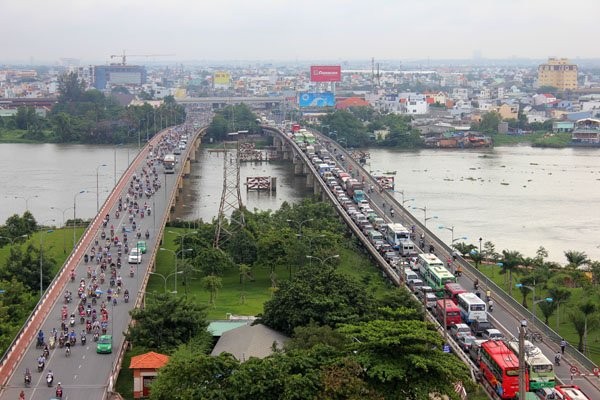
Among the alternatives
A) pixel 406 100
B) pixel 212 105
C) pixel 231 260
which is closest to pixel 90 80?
pixel 212 105

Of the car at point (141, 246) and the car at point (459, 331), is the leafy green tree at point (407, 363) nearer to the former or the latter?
the car at point (459, 331)

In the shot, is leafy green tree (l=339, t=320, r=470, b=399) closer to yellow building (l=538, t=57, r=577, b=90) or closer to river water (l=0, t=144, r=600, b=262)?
river water (l=0, t=144, r=600, b=262)

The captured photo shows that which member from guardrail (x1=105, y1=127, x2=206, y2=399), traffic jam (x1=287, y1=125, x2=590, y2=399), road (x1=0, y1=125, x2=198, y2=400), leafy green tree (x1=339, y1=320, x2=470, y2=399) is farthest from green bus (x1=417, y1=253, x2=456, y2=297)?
leafy green tree (x1=339, y1=320, x2=470, y2=399)

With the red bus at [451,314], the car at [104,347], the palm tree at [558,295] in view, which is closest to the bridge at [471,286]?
the red bus at [451,314]

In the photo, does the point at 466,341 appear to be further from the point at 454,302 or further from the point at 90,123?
the point at 90,123

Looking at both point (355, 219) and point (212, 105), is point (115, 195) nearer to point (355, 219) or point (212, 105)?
point (355, 219)

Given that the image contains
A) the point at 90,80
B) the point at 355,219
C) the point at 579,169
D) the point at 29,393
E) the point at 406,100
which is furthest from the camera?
the point at 90,80
